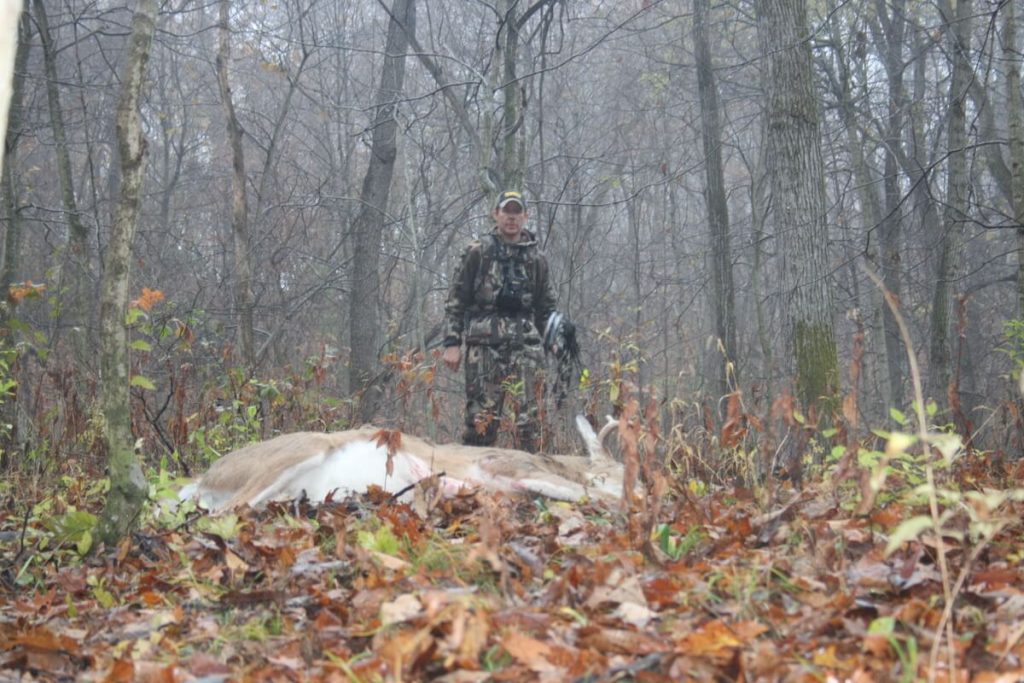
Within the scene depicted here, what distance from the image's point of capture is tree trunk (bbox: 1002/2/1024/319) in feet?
28.3

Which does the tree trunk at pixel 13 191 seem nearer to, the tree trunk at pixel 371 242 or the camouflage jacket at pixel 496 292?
the camouflage jacket at pixel 496 292

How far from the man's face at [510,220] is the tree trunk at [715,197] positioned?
6450 mm

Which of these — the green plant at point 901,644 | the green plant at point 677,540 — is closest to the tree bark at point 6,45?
the green plant at point 677,540

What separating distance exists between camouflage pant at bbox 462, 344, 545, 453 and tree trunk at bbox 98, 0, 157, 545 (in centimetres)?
414

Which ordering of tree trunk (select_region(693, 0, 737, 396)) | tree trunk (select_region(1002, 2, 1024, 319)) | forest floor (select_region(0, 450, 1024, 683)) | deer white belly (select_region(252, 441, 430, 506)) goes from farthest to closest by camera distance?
tree trunk (select_region(693, 0, 737, 396)) < tree trunk (select_region(1002, 2, 1024, 319)) < deer white belly (select_region(252, 441, 430, 506)) < forest floor (select_region(0, 450, 1024, 683))

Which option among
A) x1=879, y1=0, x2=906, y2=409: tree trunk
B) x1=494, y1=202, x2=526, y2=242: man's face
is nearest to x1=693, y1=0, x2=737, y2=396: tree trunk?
x1=879, y1=0, x2=906, y2=409: tree trunk

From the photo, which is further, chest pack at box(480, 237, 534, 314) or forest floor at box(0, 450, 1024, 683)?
chest pack at box(480, 237, 534, 314)

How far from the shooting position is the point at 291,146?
A: 22.4 m

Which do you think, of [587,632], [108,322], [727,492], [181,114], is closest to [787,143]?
[727,492]

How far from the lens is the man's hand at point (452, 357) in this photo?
8.37 m

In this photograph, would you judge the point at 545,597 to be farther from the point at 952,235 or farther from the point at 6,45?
the point at 952,235

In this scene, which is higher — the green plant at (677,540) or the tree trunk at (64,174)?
the tree trunk at (64,174)

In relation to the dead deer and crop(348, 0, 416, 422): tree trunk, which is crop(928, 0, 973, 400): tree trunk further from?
crop(348, 0, 416, 422): tree trunk

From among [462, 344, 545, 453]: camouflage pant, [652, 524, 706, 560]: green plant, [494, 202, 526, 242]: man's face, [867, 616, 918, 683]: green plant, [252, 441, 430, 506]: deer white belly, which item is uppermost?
[494, 202, 526, 242]: man's face
